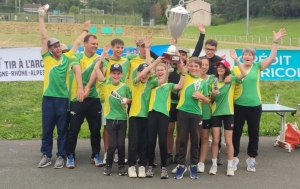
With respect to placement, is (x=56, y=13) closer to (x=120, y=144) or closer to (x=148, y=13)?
(x=148, y=13)

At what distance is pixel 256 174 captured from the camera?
5.96 metres

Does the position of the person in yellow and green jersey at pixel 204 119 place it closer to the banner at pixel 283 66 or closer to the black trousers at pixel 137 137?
the black trousers at pixel 137 137

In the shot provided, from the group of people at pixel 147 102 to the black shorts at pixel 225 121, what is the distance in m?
0.01

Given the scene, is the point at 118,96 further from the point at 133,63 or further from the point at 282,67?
the point at 282,67

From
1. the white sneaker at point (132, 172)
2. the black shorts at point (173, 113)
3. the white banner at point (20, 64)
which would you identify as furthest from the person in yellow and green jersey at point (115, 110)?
the white banner at point (20, 64)

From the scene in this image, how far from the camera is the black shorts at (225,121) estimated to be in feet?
19.5

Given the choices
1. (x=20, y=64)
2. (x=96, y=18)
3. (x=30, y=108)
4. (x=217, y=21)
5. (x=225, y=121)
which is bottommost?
(x=30, y=108)

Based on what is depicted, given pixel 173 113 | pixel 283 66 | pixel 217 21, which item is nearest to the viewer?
pixel 173 113

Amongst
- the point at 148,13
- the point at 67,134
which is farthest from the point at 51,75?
the point at 148,13

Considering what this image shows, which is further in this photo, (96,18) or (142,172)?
(96,18)

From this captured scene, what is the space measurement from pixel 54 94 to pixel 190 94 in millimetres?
1988

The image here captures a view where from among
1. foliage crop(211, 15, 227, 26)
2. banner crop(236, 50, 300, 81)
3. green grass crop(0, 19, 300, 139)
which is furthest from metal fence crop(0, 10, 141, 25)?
banner crop(236, 50, 300, 81)

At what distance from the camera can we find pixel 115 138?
5.82 m

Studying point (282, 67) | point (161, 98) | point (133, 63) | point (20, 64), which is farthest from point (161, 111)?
point (20, 64)
